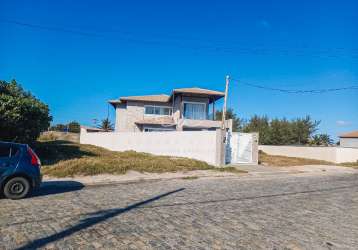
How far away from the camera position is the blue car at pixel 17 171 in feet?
29.6

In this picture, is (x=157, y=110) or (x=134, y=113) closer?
(x=134, y=113)

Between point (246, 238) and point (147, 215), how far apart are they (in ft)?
7.91

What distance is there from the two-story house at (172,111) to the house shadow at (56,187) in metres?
24.5

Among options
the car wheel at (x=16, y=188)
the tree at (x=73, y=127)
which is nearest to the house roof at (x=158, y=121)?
the car wheel at (x=16, y=188)

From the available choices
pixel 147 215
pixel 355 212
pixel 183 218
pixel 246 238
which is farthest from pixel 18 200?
pixel 355 212

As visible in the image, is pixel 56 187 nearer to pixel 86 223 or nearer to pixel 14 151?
pixel 14 151

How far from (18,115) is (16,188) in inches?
312

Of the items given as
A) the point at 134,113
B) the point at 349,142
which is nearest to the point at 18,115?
the point at 134,113

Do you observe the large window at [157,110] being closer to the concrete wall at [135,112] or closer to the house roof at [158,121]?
the concrete wall at [135,112]

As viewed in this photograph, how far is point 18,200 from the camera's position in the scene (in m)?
8.94

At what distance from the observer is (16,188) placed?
9.15 m

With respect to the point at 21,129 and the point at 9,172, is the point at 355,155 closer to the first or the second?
the point at 21,129

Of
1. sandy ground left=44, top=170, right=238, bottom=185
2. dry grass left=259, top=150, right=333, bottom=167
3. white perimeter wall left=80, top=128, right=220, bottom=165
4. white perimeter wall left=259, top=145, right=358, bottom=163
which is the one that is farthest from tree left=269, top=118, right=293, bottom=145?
sandy ground left=44, top=170, right=238, bottom=185

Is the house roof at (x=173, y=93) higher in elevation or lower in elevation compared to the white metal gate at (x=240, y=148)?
higher
